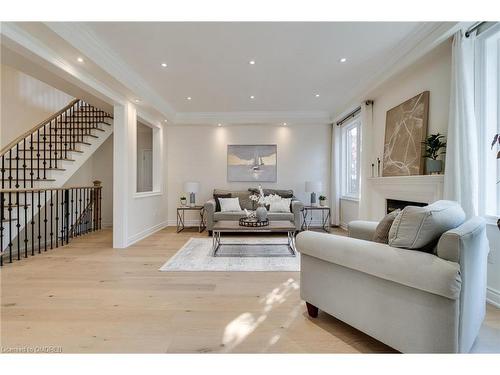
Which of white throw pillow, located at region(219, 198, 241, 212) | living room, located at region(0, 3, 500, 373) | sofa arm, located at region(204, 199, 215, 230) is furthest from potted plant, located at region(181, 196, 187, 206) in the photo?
sofa arm, located at region(204, 199, 215, 230)

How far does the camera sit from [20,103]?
5.08 metres

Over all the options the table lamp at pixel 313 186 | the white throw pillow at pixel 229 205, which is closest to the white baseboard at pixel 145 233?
the white throw pillow at pixel 229 205

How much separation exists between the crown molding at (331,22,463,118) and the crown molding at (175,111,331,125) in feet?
6.26

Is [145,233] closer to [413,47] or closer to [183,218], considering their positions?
[183,218]

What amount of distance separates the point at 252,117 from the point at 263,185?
170 cm

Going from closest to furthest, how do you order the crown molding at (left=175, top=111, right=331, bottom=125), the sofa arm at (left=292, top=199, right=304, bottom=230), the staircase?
the staircase, the sofa arm at (left=292, top=199, right=304, bottom=230), the crown molding at (left=175, top=111, right=331, bottom=125)

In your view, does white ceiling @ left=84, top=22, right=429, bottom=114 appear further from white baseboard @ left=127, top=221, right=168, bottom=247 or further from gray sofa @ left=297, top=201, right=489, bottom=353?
white baseboard @ left=127, top=221, right=168, bottom=247

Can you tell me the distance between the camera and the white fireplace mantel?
286 cm

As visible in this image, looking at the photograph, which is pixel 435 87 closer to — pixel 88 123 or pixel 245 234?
pixel 245 234

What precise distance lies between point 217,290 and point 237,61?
2949mm

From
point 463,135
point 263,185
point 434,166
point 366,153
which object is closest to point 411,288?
point 463,135
